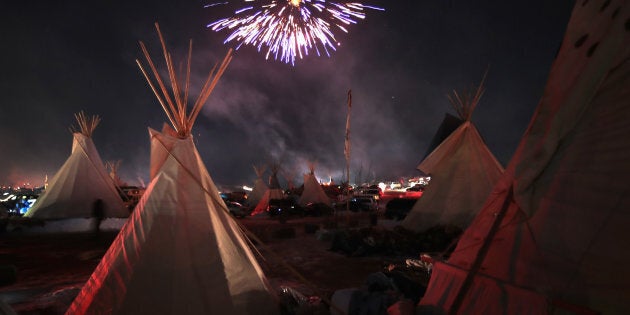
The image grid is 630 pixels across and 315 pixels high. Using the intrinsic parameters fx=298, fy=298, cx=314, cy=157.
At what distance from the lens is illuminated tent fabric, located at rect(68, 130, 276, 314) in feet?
9.48

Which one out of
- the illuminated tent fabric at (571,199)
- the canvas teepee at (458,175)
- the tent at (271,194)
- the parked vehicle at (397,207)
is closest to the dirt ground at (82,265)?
the illuminated tent fabric at (571,199)

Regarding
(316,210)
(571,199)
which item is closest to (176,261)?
(571,199)

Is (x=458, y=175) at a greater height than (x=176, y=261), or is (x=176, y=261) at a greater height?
(x=458, y=175)

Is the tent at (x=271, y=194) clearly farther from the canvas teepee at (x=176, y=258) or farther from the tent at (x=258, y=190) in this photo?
the canvas teepee at (x=176, y=258)

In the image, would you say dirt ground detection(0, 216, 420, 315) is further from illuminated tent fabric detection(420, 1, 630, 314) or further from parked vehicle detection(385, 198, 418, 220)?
parked vehicle detection(385, 198, 418, 220)

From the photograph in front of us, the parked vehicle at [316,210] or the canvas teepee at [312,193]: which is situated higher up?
the canvas teepee at [312,193]

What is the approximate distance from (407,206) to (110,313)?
1281 cm

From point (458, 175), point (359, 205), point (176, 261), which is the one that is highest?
point (458, 175)

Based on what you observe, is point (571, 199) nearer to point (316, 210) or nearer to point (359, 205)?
point (316, 210)

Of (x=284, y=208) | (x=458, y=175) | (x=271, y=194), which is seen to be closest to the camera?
(x=458, y=175)

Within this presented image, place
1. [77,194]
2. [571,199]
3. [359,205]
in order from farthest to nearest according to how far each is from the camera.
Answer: [359,205] → [77,194] → [571,199]

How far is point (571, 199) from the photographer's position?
2.05 m

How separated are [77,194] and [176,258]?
30.3ft

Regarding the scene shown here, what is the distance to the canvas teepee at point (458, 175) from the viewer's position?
313 inches
